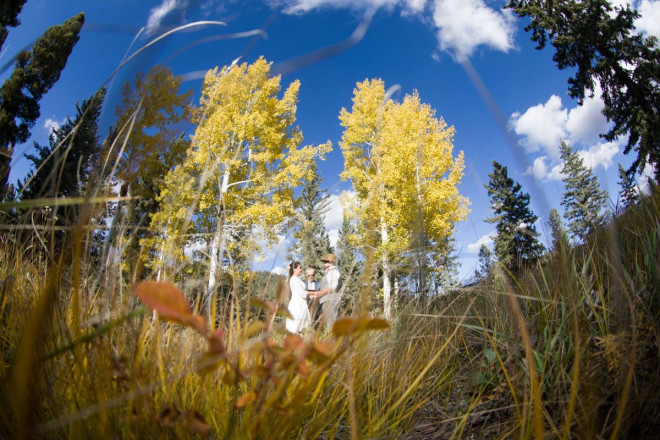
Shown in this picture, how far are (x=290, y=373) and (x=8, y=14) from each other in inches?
552

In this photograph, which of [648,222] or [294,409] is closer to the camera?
[294,409]

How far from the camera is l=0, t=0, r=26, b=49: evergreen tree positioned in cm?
858

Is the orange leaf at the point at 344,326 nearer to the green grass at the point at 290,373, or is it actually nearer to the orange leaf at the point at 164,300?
the green grass at the point at 290,373

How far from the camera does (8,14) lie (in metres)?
9.30

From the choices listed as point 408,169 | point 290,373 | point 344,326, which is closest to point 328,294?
point 290,373

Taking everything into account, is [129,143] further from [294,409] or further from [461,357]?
[461,357]

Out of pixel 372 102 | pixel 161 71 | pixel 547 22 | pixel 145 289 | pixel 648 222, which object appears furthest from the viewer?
pixel 372 102

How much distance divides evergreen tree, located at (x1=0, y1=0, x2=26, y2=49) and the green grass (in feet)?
37.6

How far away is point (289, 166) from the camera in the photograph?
9.52m

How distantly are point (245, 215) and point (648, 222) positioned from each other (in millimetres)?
8126

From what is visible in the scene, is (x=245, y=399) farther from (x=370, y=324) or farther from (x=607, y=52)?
(x=607, y=52)

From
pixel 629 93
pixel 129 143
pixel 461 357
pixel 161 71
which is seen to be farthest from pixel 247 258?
pixel 629 93

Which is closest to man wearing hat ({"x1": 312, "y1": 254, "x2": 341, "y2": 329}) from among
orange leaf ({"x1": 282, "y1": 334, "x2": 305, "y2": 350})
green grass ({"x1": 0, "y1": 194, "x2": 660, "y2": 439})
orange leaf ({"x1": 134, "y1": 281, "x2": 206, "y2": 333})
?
green grass ({"x1": 0, "y1": 194, "x2": 660, "y2": 439})

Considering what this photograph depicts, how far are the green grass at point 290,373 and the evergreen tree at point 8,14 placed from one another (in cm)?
1147
